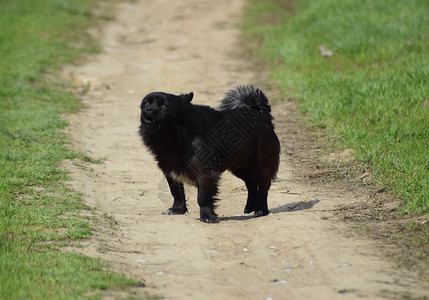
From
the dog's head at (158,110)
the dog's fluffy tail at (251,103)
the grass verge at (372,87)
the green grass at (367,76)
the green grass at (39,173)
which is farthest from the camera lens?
the green grass at (367,76)

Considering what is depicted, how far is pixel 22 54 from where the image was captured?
48.4ft

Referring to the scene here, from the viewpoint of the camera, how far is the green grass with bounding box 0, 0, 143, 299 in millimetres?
4590

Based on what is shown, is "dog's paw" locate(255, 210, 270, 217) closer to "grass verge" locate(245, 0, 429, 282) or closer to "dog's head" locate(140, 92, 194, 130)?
"grass verge" locate(245, 0, 429, 282)

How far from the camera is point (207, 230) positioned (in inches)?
242

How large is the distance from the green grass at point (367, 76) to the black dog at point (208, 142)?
158 centimetres

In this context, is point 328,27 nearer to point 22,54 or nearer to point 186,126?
point 22,54

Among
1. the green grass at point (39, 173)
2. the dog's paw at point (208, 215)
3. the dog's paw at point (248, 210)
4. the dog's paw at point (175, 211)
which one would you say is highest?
the green grass at point (39, 173)

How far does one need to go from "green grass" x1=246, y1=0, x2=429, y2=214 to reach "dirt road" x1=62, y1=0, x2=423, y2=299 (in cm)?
77

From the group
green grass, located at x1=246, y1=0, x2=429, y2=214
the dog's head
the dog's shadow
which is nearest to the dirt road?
the dog's shadow

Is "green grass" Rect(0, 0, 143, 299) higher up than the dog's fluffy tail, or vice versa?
the dog's fluffy tail

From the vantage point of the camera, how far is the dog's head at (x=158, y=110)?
641 centimetres

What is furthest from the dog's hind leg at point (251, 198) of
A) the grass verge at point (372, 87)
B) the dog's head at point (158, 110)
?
the dog's head at point (158, 110)

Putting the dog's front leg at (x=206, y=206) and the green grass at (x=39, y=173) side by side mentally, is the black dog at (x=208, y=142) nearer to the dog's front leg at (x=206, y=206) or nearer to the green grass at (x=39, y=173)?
the dog's front leg at (x=206, y=206)

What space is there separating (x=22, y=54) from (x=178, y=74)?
13.1 ft
